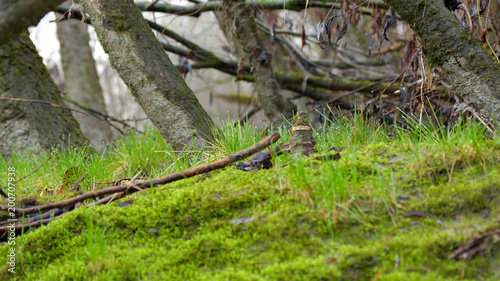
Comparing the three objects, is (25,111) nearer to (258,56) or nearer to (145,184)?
(258,56)

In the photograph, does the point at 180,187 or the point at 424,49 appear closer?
the point at 180,187

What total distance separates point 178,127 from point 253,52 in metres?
2.19

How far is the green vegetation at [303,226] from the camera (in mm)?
1364

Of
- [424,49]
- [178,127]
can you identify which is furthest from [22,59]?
[424,49]

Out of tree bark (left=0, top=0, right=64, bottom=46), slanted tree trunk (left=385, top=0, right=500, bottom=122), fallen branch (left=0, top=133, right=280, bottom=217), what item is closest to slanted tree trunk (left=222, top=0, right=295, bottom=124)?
slanted tree trunk (left=385, top=0, right=500, bottom=122)

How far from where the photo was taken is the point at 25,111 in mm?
4215

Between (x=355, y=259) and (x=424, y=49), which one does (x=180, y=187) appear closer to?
(x=355, y=259)

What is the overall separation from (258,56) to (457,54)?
270 centimetres

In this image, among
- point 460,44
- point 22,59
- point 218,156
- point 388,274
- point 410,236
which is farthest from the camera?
point 22,59

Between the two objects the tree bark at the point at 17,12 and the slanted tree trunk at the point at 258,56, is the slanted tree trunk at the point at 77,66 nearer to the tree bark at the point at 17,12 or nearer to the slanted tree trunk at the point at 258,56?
the slanted tree trunk at the point at 258,56

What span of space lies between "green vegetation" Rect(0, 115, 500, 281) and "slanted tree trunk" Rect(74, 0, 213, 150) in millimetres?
1076

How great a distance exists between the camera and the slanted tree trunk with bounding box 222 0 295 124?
15.7 ft

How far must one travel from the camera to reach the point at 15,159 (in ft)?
12.0

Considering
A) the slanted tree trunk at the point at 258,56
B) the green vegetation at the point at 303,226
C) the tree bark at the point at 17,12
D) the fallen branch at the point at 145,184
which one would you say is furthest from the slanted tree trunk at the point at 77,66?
the tree bark at the point at 17,12
